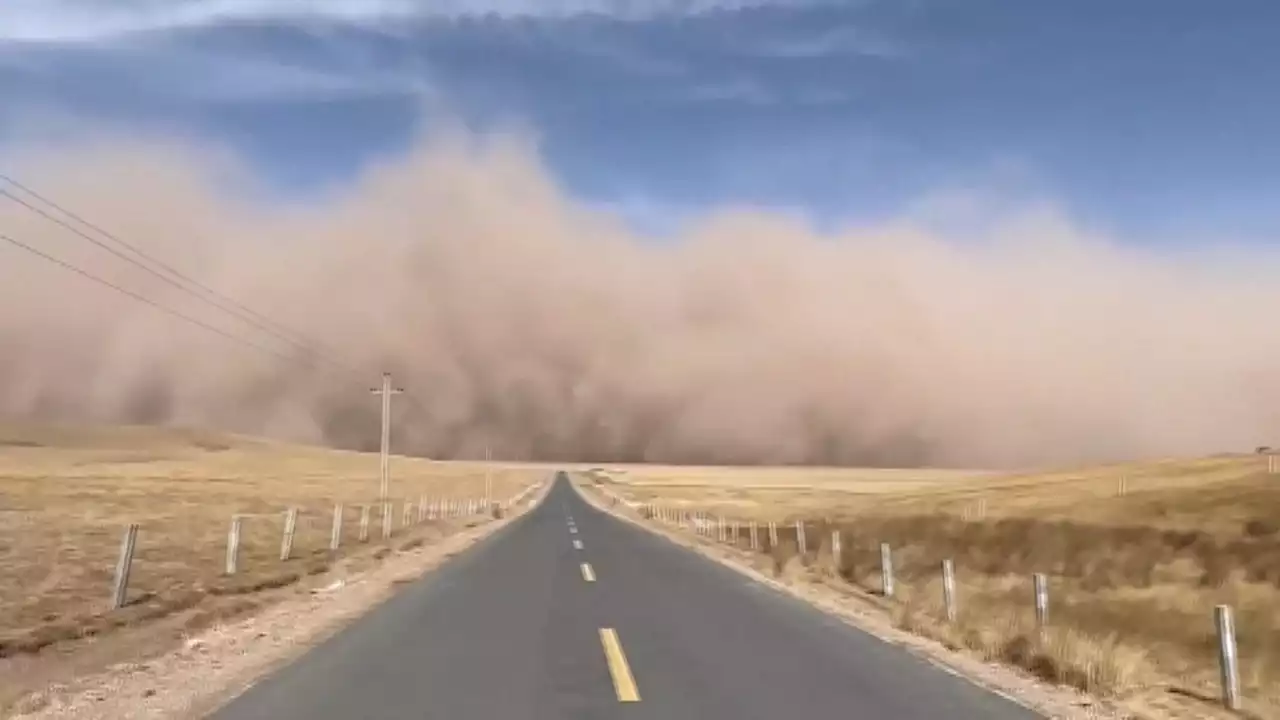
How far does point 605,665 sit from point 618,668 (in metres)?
0.26

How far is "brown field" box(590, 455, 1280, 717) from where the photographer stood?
Result: 12.2 m

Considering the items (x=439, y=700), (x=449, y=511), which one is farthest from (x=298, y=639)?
(x=449, y=511)

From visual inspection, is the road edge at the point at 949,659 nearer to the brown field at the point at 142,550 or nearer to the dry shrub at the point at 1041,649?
the dry shrub at the point at 1041,649

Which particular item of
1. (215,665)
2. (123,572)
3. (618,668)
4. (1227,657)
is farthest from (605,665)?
(123,572)

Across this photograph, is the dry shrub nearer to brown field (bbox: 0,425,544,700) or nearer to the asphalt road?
the asphalt road

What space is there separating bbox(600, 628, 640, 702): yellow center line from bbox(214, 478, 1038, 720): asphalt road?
0.02 metres

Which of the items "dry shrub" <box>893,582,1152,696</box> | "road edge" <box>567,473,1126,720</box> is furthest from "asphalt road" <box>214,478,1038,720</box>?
"dry shrub" <box>893,582,1152,696</box>

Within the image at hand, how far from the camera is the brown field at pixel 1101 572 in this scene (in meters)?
12.2

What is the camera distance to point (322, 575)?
22641 mm

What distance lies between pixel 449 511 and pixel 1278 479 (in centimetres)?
4279

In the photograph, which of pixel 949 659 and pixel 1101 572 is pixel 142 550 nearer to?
pixel 949 659

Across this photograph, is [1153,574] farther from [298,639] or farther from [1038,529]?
[298,639]

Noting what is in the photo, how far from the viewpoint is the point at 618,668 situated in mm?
10461

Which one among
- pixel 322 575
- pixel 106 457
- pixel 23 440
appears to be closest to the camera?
pixel 322 575
